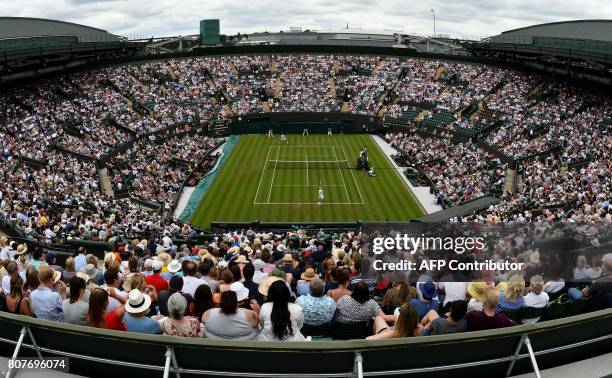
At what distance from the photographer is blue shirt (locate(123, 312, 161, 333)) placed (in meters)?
6.82

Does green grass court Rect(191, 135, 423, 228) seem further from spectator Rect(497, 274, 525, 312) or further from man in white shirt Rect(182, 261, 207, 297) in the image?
spectator Rect(497, 274, 525, 312)

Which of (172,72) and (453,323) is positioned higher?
(172,72)

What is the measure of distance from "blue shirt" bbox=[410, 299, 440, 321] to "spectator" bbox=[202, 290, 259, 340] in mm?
2467

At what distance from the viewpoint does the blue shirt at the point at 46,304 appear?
760cm

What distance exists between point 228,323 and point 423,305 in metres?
2.87

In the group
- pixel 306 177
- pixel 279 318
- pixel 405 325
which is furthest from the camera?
pixel 306 177

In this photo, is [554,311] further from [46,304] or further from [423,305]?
[46,304]

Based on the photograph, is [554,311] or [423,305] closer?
[423,305]

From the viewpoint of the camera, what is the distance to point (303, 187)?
43.4 meters

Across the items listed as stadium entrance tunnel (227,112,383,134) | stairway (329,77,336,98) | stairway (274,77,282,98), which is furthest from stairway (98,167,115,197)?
stairway (329,77,336,98)

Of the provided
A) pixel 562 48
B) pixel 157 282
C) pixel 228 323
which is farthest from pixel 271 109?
pixel 228 323

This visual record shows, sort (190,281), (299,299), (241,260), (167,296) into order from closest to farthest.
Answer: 1. (299,299)
2. (167,296)
3. (190,281)
4. (241,260)

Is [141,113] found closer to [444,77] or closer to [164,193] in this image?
[164,193]

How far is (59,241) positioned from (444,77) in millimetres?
55315
